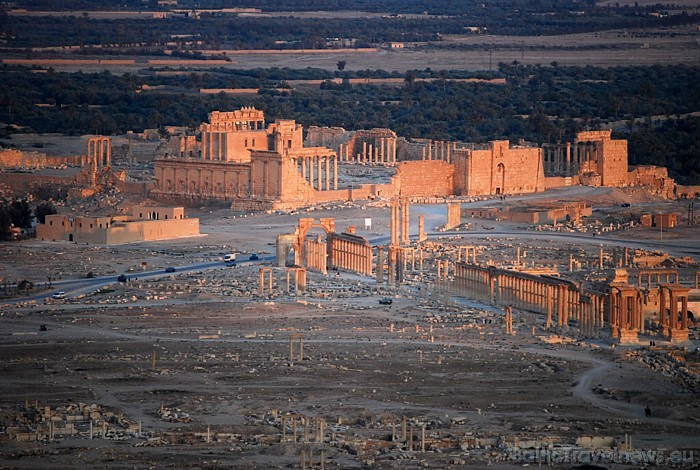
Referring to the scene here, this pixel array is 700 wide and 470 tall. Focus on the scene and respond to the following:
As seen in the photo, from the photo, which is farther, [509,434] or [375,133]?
[375,133]

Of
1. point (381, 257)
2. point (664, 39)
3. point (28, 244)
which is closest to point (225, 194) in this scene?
point (28, 244)

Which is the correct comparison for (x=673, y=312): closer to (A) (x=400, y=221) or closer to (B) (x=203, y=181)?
(A) (x=400, y=221)

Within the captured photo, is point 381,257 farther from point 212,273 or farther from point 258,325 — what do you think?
point 258,325

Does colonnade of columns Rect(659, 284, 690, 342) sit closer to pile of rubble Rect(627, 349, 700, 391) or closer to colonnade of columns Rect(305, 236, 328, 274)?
pile of rubble Rect(627, 349, 700, 391)

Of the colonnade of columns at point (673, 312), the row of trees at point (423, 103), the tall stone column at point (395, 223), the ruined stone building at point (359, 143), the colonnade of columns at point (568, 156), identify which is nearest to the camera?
the colonnade of columns at point (673, 312)

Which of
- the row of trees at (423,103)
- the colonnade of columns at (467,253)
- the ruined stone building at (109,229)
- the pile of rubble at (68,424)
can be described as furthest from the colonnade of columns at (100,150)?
the pile of rubble at (68,424)

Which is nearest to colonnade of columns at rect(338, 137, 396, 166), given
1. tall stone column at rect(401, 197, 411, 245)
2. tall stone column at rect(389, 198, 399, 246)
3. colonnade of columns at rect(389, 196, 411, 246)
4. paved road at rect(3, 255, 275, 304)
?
colonnade of columns at rect(389, 196, 411, 246)

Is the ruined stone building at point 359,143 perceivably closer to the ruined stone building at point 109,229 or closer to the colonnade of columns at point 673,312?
the ruined stone building at point 109,229
